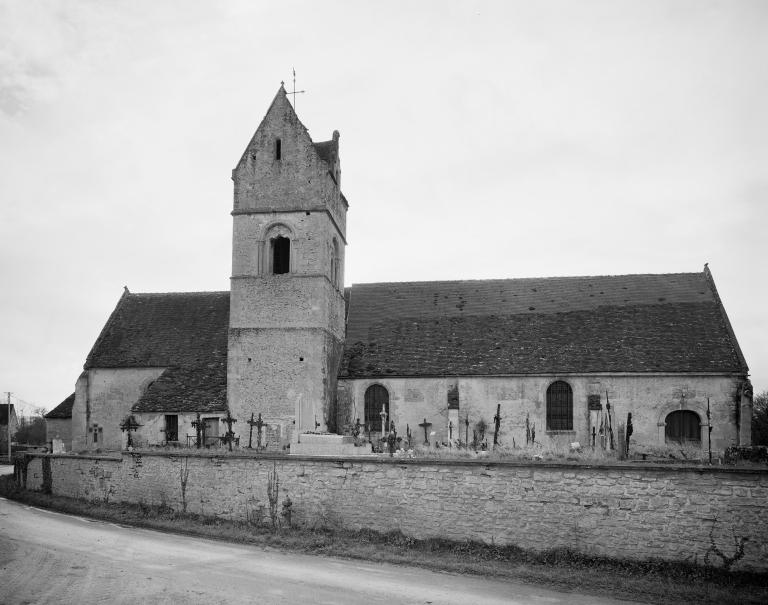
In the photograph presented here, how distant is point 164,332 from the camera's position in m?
39.8

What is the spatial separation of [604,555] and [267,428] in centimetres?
1766

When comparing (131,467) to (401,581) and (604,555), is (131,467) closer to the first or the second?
(401,581)

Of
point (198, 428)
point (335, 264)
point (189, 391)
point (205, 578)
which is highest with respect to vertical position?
point (335, 264)

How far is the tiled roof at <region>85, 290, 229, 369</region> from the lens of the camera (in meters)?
38.1

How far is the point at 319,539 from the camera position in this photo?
20.7 metres

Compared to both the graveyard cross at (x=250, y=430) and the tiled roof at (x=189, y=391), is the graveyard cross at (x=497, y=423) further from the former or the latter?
the tiled roof at (x=189, y=391)

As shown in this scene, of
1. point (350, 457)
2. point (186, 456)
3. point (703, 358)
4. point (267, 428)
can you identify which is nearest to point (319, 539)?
point (350, 457)

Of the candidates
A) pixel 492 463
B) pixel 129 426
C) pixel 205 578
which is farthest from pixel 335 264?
pixel 205 578

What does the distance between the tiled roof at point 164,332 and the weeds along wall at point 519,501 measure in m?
14.1

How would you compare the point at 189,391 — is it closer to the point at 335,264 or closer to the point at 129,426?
the point at 129,426

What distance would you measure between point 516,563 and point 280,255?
20.8m

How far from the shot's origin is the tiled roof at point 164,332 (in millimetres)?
38094

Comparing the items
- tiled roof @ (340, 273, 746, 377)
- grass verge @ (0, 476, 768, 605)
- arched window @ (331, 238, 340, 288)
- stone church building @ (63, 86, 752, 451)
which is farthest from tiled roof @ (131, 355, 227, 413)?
grass verge @ (0, 476, 768, 605)

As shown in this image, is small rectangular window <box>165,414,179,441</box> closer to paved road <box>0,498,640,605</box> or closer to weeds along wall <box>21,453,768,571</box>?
weeds along wall <box>21,453,768,571</box>
